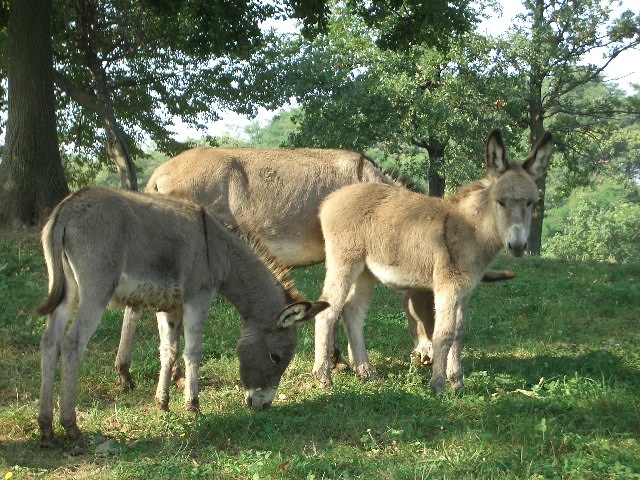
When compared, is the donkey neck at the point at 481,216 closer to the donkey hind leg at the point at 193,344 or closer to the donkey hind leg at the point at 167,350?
the donkey hind leg at the point at 193,344

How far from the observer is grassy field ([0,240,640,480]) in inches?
190

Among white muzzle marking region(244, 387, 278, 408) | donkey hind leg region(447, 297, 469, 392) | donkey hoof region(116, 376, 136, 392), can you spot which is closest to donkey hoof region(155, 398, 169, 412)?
white muzzle marking region(244, 387, 278, 408)

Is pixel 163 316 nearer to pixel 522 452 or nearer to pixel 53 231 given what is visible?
pixel 53 231

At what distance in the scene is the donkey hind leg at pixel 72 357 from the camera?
5.29m

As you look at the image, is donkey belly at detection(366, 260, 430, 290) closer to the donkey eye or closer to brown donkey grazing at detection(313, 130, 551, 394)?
brown donkey grazing at detection(313, 130, 551, 394)

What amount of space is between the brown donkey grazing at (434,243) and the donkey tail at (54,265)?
8.99ft

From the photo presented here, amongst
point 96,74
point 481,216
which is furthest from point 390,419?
point 96,74

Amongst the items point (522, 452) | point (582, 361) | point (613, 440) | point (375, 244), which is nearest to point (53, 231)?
point (375, 244)

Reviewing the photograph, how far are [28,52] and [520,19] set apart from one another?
19.7m

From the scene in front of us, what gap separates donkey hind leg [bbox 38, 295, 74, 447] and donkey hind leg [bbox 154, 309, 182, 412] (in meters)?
1.16

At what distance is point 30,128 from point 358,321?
815cm

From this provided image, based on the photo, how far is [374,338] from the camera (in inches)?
356

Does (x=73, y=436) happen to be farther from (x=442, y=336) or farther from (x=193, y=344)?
(x=442, y=336)

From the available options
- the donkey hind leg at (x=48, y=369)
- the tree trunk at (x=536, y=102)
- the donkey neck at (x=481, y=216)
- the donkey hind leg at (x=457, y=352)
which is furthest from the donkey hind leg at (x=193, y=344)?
the tree trunk at (x=536, y=102)
